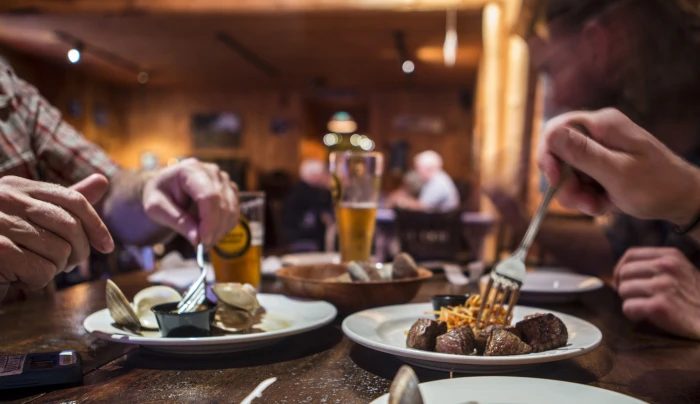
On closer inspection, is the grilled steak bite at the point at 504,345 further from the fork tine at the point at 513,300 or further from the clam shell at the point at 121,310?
the clam shell at the point at 121,310

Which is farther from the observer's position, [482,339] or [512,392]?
[482,339]

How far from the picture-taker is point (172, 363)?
2.50 ft

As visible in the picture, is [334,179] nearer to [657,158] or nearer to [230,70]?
[657,158]

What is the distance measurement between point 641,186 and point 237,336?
66 centimetres

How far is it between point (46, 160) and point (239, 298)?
1.10 m

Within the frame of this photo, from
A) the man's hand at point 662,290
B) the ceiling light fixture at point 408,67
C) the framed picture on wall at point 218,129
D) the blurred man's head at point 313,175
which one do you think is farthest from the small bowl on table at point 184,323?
the framed picture on wall at point 218,129

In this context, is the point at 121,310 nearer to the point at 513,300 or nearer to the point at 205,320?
the point at 205,320

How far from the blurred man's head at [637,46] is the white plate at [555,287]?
82cm

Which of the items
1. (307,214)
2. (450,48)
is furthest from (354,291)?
(450,48)

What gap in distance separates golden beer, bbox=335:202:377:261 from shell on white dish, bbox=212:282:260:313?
0.56 metres

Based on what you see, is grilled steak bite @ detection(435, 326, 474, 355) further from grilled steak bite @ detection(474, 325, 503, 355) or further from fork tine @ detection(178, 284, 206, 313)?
fork tine @ detection(178, 284, 206, 313)

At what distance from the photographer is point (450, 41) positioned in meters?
7.23

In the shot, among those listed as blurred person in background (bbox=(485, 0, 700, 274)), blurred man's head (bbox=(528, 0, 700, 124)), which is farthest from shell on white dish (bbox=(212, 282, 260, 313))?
blurred man's head (bbox=(528, 0, 700, 124))

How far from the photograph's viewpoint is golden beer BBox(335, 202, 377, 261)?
142cm
